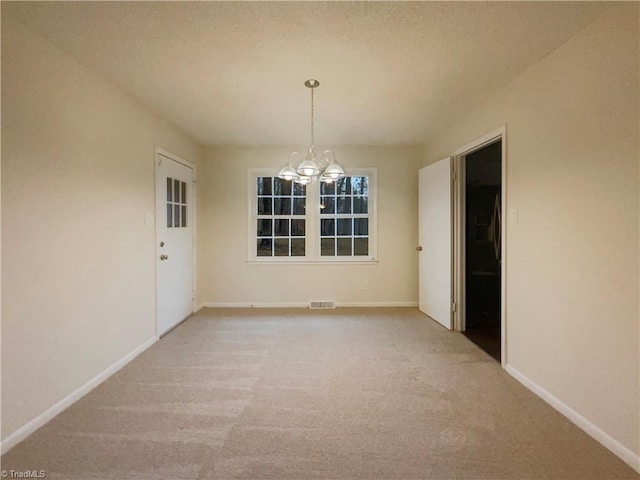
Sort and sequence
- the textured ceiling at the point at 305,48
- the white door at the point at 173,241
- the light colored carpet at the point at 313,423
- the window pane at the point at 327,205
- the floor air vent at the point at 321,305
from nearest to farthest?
the light colored carpet at the point at 313,423
the textured ceiling at the point at 305,48
the white door at the point at 173,241
the floor air vent at the point at 321,305
the window pane at the point at 327,205

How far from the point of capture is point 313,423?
1921 mm

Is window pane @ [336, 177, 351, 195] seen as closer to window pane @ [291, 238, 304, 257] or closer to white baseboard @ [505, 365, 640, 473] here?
window pane @ [291, 238, 304, 257]

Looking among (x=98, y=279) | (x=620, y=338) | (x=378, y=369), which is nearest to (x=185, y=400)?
(x=98, y=279)

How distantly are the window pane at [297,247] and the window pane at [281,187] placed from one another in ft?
2.33

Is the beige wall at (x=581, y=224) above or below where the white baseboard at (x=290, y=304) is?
above

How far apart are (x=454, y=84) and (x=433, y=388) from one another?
2.42 m

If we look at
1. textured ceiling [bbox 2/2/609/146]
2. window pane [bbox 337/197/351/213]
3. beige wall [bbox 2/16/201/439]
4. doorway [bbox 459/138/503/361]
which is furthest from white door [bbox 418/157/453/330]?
beige wall [bbox 2/16/201/439]

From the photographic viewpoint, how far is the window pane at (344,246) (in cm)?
469

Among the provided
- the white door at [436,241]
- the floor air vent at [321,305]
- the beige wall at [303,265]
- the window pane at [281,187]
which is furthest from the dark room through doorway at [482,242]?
the window pane at [281,187]

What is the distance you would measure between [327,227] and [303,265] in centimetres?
67

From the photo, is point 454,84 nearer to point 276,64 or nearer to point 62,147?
point 276,64

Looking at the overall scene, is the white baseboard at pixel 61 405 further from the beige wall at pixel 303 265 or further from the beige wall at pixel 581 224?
the beige wall at pixel 581 224

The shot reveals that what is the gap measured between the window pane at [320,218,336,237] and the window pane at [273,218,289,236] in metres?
0.52

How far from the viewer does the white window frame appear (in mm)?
4602
